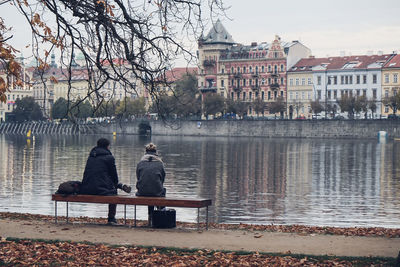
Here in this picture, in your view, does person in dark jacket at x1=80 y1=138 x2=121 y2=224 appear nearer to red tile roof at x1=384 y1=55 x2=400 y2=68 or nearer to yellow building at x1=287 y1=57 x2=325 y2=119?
red tile roof at x1=384 y1=55 x2=400 y2=68

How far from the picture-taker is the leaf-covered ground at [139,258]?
1198cm

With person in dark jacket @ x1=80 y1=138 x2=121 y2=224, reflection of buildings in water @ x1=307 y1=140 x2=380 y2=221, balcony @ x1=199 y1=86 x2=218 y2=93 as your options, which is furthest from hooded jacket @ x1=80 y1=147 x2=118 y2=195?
balcony @ x1=199 y1=86 x2=218 y2=93

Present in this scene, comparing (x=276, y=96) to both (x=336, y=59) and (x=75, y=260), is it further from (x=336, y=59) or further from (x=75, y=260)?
(x=75, y=260)

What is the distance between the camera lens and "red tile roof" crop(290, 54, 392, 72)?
13425cm

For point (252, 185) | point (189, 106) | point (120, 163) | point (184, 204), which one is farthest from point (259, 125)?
point (184, 204)

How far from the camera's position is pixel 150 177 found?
52.3 ft

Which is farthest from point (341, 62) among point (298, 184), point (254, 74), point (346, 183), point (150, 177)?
point (150, 177)

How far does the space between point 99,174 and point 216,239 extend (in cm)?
306

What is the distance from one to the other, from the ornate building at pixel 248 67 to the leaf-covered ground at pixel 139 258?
13303cm

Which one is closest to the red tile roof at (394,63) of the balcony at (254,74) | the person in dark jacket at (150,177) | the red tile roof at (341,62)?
the red tile roof at (341,62)

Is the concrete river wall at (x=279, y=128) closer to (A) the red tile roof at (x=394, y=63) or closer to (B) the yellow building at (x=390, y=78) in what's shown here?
(B) the yellow building at (x=390, y=78)

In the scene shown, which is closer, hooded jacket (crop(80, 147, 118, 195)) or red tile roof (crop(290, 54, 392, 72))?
hooded jacket (crop(80, 147, 118, 195))

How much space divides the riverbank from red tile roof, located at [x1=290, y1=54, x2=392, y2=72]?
398ft

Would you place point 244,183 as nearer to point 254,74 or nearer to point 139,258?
point 139,258
